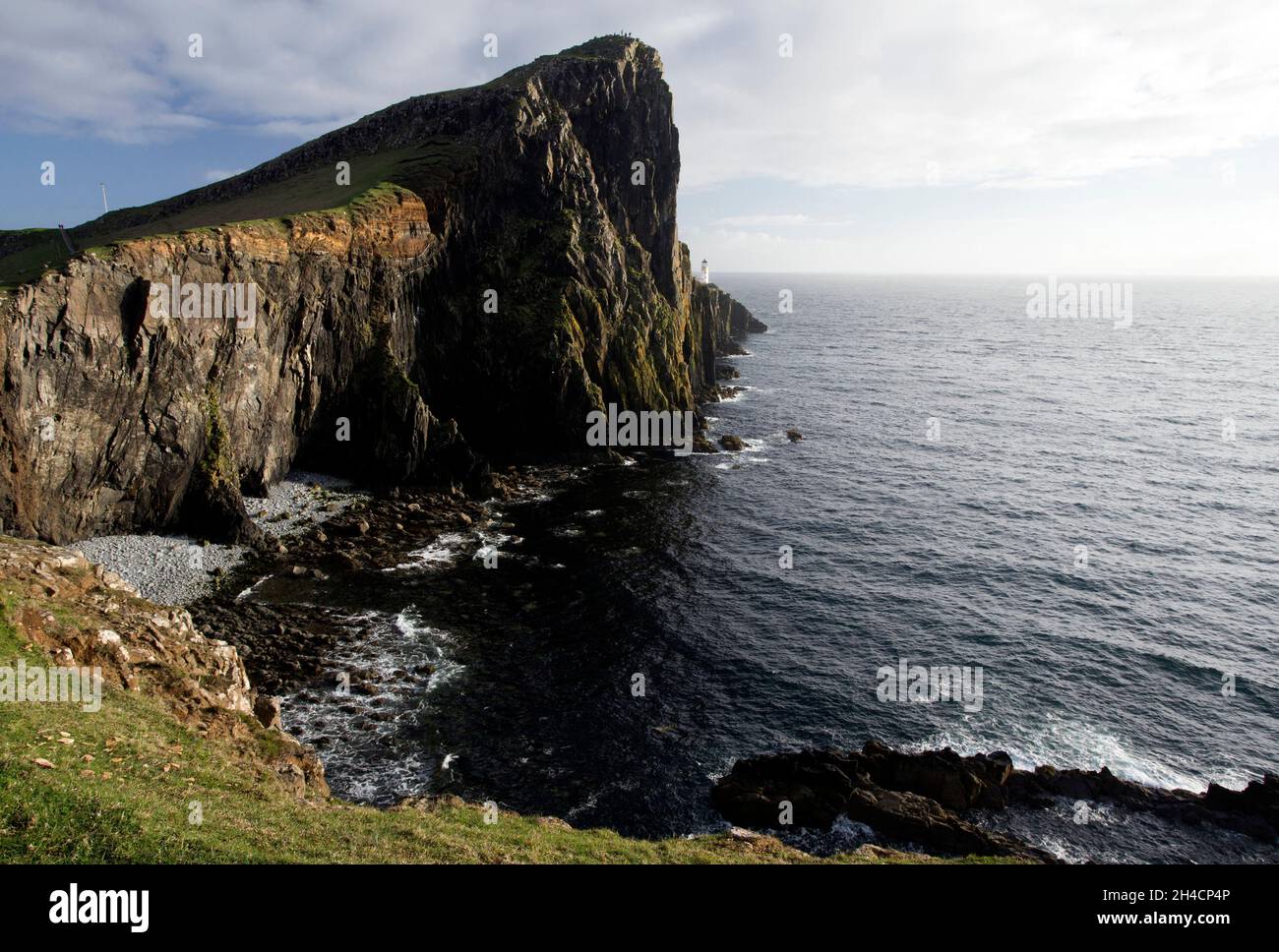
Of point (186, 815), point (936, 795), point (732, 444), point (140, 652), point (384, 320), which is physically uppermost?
point (384, 320)

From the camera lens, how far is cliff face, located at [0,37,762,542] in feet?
157

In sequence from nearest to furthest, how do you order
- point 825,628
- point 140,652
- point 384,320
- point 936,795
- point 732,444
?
point 140,652 < point 936,795 < point 825,628 < point 384,320 < point 732,444

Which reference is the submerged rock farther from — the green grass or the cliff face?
the green grass

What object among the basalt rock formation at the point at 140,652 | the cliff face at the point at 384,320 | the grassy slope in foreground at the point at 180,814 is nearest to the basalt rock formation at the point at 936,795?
the grassy slope in foreground at the point at 180,814

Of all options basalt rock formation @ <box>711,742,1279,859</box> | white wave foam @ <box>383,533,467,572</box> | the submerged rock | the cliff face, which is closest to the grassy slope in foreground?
basalt rock formation @ <box>711,742,1279,859</box>

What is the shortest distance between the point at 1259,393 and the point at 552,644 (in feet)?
478

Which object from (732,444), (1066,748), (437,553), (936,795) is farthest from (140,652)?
(732,444)

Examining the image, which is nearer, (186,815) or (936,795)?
(186,815)

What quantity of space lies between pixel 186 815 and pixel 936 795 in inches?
1175

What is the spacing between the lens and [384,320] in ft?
243

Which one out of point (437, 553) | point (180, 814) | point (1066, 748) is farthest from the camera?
point (437, 553)

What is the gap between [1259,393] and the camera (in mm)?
128125

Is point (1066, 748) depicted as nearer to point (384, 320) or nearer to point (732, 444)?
point (732, 444)

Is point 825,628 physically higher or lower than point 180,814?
lower
